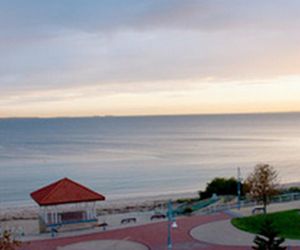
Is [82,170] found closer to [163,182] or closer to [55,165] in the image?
[55,165]

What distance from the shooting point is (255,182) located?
89.6 feet

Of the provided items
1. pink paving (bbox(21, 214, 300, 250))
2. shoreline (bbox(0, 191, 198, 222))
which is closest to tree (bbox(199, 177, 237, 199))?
shoreline (bbox(0, 191, 198, 222))

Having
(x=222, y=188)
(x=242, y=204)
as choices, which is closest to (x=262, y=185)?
(x=242, y=204)

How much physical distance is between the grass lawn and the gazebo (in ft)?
→ 25.7

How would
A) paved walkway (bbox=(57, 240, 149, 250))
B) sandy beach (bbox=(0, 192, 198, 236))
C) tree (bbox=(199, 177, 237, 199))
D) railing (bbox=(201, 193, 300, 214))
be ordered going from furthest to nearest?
tree (bbox=(199, 177, 237, 199)), sandy beach (bbox=(0, 192, 198, 236)), railing (bbox=(201, 193, 300, 214)), paved walkway (bbox=(57, 240, 149, 250))

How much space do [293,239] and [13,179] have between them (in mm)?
49725

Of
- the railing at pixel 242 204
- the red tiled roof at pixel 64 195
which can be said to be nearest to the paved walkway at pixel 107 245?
the red tiled roof at pixel 64 195

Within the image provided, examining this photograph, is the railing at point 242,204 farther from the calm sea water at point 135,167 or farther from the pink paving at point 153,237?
the calm sea water at point 135,167

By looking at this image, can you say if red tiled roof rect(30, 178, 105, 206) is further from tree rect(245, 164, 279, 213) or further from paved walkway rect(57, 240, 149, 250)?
tree rect(245, 164, 279, 213)

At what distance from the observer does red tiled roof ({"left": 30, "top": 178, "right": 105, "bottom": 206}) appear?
27250 mm

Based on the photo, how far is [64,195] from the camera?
90.4 ft

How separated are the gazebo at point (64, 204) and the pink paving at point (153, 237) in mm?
2825

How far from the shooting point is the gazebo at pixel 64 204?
89.4 ft

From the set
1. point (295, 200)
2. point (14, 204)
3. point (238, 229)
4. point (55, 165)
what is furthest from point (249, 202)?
point (55, 165)
